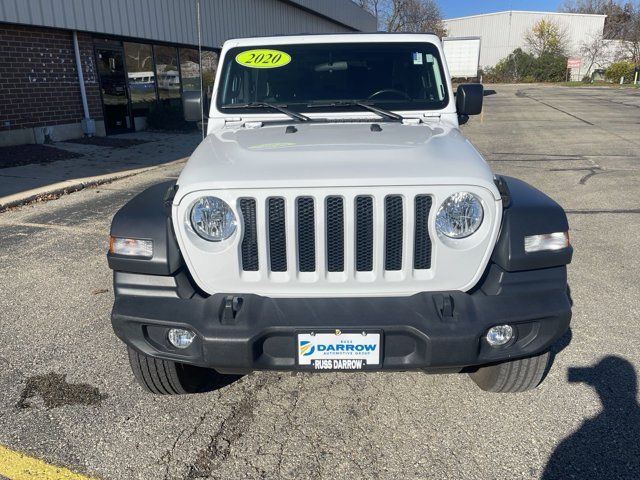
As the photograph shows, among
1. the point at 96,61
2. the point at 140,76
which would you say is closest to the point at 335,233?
the point at 96,61

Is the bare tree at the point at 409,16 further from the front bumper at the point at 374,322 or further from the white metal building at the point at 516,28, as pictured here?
the front bumper at the point at 374,322

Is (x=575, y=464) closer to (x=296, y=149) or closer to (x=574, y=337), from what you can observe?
(x=574, y=337)

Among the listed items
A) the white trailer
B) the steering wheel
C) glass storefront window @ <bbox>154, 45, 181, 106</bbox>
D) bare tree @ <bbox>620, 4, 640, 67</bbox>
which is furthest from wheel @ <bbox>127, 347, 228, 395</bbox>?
bare tree @ <bbox>620, 4, 640, 67</bbox>

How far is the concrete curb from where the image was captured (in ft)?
24.3

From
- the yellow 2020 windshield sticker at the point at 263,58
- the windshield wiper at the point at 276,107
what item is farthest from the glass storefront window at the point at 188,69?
the windshield wiper at the point at 276,107

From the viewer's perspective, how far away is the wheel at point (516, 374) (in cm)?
285

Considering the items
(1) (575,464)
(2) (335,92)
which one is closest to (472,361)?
(1) (575,464)

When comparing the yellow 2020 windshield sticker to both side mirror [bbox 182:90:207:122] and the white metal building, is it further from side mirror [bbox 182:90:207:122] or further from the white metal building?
the white metal building

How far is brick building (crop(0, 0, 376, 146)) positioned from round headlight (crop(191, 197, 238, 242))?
7.43 m

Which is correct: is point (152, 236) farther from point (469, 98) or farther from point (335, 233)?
point (469, 98)

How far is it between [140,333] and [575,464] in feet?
6.90

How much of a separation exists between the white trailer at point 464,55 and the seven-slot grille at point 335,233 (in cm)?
3505

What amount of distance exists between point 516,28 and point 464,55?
3505cm

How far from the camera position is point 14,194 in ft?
25.4
